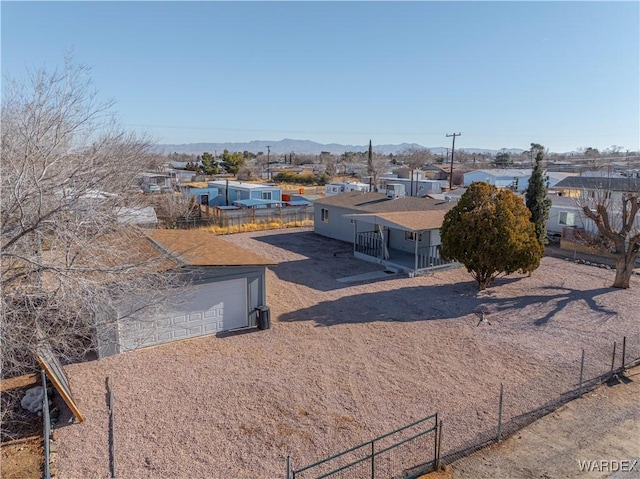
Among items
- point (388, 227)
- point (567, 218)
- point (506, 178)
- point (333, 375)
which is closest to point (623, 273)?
point (388, 227)

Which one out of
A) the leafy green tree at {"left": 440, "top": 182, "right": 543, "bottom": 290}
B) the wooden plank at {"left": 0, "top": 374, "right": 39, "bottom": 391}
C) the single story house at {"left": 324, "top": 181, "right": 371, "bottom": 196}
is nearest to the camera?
the wooden plank at {"left": 0, "top": 374, "right": 39, "bottom": 391}

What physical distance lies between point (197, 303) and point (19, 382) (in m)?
4.53

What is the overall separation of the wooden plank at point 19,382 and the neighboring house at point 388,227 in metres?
14.1

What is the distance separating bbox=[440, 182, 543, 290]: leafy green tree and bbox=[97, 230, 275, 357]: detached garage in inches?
314

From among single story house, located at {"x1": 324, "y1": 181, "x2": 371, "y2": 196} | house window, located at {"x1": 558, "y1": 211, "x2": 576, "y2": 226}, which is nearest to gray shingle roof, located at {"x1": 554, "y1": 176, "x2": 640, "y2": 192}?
house window, located at {"x1": 558, "y1": 211, "x2": 576, "y2": 226}

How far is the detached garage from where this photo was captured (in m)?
12.1

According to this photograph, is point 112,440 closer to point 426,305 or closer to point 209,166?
point 426,305

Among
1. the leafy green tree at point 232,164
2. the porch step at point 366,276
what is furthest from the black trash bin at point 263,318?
the leafy green tree at point 232,164

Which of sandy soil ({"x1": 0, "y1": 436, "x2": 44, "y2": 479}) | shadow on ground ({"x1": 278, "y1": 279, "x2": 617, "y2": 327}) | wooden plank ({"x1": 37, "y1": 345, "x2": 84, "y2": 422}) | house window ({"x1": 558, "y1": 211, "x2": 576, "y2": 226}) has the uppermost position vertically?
house window ({"x1": 558, "y1": 211, "x2": 576, "y2": 226})

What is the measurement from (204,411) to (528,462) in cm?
612

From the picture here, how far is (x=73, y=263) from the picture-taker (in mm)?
8945

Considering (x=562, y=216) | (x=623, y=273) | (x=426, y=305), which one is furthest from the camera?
(x=562, y=216)

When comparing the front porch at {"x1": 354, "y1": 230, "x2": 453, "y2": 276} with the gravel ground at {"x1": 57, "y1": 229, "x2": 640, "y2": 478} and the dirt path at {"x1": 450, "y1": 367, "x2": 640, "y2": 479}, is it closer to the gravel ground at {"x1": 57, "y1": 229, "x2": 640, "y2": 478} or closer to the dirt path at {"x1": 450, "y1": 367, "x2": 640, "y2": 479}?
the gravel ground at {"x1": 57, "y1": 229, "x2": 640, "y2": 478}

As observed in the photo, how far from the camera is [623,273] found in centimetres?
1817
